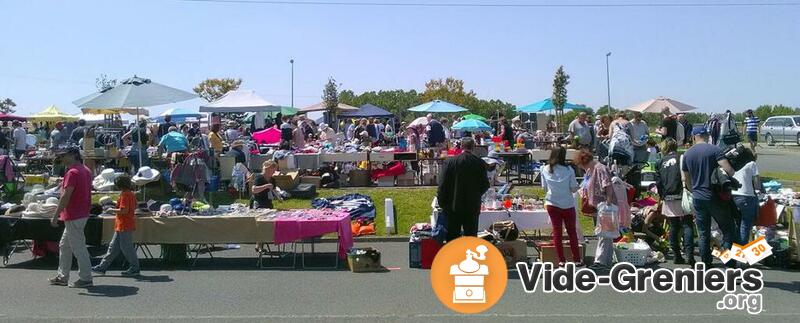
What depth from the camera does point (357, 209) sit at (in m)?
12.9

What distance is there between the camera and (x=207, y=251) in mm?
10594

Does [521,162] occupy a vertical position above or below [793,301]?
above

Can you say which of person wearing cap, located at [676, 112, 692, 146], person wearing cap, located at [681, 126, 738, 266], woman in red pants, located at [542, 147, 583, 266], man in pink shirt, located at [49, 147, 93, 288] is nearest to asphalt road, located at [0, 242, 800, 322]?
man in pink shirt, located at [49, 147, 93, 288]

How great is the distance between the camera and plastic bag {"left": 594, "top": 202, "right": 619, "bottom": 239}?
8945 mm

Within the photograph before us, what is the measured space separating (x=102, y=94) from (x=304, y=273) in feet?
28.0

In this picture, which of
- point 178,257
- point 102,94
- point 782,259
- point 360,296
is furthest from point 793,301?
point 102,94

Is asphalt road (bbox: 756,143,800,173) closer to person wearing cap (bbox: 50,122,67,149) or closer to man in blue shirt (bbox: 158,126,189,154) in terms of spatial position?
man in blue shirt (bbox: 158,126,189,154)

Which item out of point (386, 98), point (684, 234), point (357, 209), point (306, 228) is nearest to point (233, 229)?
point (306, 228)

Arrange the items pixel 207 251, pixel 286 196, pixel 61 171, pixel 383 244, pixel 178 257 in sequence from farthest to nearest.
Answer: pixel 61 171, pixel 286 196, pixel 383 244, pixel 207 251, pixel 178 257

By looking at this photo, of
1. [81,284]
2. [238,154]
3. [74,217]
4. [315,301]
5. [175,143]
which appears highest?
[175,143]

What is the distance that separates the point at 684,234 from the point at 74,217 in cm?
753

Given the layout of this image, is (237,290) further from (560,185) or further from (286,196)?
(286,196)

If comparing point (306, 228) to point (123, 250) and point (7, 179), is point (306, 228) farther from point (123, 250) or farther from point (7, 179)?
point (7, 179)

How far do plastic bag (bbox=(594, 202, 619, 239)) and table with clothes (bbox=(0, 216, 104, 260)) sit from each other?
21.6 ft
